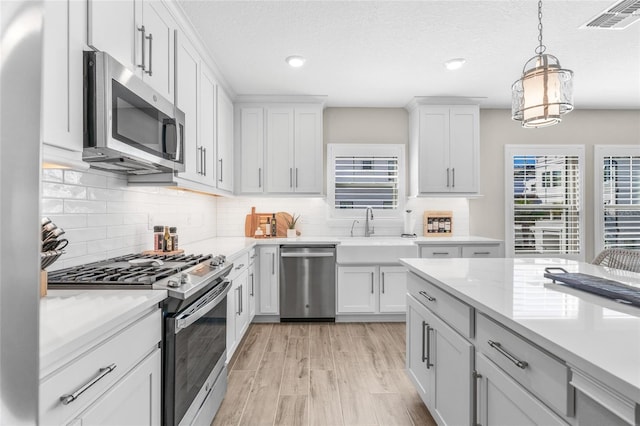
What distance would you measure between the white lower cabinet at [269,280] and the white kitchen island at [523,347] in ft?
6.36

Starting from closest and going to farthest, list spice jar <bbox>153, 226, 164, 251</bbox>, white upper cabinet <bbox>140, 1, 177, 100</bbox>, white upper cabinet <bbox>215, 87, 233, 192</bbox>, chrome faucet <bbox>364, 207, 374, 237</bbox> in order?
white upper cabinet <bbox>140, 1, 177, 100</bbox>
spice jar <bbox>153, 226, 164, 251</bbox>
white upper cabinet <bbox>215, 87, 233, 192</bbox>
chrome faucet <bbox>364, 207, 374, 237</bbox>

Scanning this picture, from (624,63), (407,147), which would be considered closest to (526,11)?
(624,63)

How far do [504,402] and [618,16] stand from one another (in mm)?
2600

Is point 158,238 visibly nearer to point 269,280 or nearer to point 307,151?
point 269,280

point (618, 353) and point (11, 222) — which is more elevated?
point (11, 222)

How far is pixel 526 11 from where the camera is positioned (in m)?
2.25

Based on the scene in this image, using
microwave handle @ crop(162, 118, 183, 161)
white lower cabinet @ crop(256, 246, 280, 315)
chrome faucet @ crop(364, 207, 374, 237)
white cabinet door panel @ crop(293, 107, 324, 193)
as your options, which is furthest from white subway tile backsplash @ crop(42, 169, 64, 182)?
chrome faucet @ crop(364, 207, 374, 237)

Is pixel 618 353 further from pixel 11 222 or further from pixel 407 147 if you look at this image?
pixel 407 147

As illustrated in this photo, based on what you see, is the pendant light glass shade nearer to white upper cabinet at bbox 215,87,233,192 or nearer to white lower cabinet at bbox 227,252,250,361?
white lower cabinet at bbox 227,252,250,361

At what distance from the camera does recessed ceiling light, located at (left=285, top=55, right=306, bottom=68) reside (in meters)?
2.90

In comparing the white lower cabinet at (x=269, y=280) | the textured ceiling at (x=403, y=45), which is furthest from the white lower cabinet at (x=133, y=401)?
the white lower cabinet at (x=269, y=280)

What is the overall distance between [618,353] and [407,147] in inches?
149

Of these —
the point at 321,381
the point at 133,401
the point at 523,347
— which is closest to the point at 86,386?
the point at 133,401

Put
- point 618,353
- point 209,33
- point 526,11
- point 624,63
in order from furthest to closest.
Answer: point 624,63 < point 209,33 < point 526,11 < point 618,353
